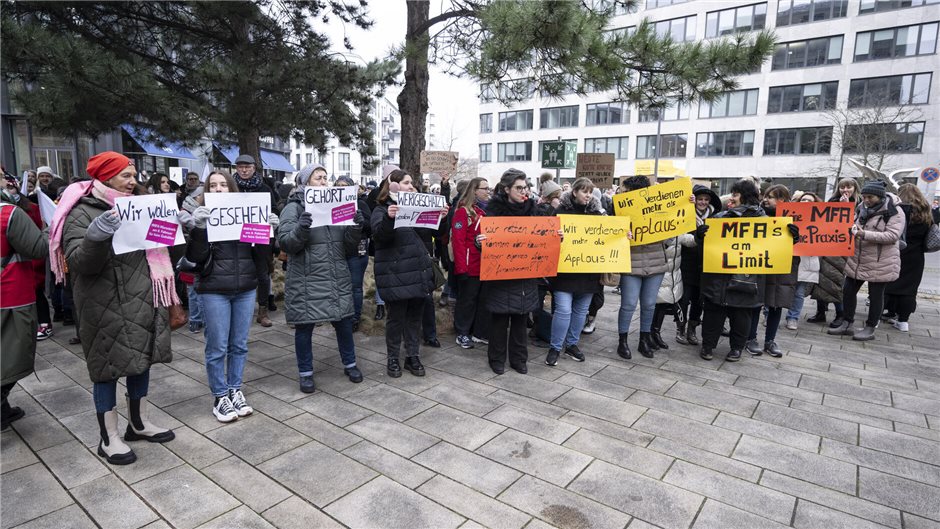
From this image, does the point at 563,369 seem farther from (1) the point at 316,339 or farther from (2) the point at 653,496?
(1) the point at 316,339

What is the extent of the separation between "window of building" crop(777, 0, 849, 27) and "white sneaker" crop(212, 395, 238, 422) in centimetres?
4506

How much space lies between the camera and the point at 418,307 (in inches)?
199

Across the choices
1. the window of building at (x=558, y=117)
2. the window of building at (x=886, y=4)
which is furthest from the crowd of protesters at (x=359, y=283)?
the window of building at (x=558, y=117)

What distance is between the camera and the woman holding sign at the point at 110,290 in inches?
122

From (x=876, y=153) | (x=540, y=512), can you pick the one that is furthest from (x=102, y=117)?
(x=876, y=153)

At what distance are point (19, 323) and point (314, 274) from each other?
196 centimetres

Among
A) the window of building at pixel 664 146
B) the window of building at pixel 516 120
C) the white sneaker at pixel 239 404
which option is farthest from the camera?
the window of building at pixel 516 120

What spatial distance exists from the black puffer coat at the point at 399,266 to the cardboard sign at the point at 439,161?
677cm

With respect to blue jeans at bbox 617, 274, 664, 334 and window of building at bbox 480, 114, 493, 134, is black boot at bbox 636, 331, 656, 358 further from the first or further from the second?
window of building at bbox 480, 114, 493, 134

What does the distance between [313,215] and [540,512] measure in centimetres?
281

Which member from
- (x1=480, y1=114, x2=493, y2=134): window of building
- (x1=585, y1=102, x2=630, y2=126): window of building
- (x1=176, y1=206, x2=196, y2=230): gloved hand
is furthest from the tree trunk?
(x1=480, y1=114, x2=493, y2=134): window of building

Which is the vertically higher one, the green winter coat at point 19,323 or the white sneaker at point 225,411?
the green winter coat at point 19,323

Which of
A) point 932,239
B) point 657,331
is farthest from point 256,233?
point 932,239

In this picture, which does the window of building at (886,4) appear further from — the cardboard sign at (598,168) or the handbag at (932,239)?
the handbag at (932,239)
